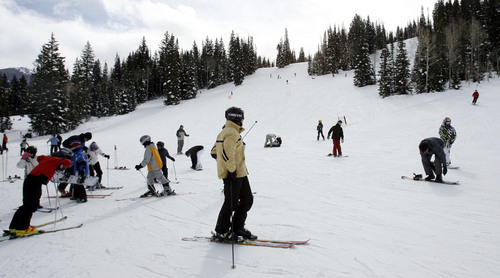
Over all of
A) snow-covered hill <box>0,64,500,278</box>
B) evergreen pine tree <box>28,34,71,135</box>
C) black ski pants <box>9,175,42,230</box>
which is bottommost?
snow-covered hill <box>0,64,500,278</box>

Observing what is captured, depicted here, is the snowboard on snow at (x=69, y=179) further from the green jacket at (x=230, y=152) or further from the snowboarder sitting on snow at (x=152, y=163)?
the green jacket at (x=230, y=152)

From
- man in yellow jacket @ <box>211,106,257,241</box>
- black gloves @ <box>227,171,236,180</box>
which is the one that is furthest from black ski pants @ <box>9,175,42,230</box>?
black gloves @ <box>227,171,236,180</box>

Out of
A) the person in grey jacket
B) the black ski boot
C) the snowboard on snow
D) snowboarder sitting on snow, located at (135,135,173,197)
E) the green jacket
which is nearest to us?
the green jacket

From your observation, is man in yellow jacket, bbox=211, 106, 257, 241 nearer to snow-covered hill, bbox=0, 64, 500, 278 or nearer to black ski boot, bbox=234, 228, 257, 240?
black ski boot, bbox=234, 228, 257, 240

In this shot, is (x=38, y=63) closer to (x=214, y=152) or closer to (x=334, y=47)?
(x=214, y=152)

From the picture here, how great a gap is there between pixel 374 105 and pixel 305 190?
2737 cm

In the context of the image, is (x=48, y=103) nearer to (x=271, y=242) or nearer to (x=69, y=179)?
(x=69, y=179)

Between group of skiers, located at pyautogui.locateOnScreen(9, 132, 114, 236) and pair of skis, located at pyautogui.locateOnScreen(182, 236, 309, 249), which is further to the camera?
group of skiers, located at pyautogui.locateOnScreen(9, 132, 114, 236)

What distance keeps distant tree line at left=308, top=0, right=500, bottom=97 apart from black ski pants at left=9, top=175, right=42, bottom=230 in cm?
3752

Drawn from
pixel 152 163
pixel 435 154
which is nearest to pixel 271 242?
pixel 152 163

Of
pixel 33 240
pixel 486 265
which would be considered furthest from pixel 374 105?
pixel 33 240

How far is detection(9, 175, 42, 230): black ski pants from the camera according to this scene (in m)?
4.70

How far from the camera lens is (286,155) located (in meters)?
14.0

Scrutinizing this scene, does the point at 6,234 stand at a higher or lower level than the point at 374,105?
lower
